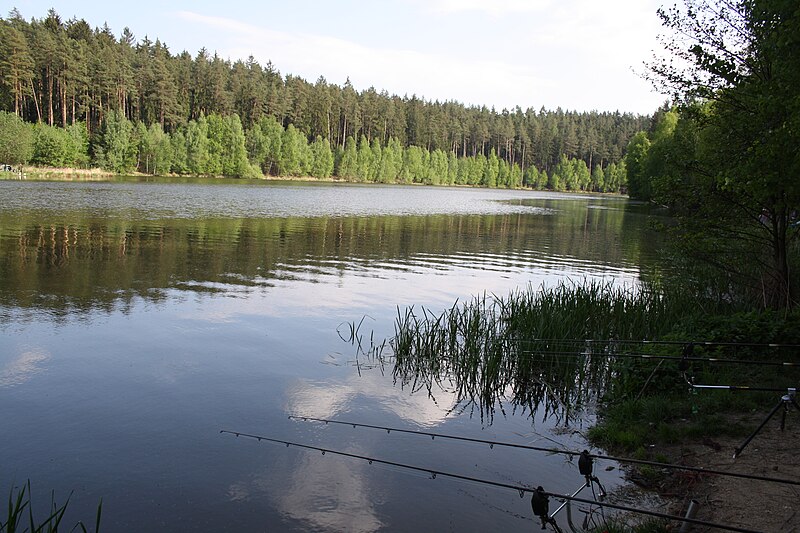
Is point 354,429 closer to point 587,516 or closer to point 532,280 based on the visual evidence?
point 587,516

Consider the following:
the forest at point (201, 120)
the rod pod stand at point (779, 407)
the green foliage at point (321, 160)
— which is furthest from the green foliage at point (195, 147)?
the rod pod stand at point (779, 407)

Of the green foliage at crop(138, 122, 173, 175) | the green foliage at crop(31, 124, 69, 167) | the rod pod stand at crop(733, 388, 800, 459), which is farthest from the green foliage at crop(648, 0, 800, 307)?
the green foliage at crop(138, 122, 173, 175)

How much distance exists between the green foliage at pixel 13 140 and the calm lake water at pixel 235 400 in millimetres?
62224

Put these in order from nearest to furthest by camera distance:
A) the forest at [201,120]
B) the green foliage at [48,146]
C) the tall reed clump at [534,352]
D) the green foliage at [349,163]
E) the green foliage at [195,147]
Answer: the tall reed clump at [534,352] < the green foliage at [48,146] < the forest at [201,120] < the green foliage at [195,147] < the green foliage at [349,163]

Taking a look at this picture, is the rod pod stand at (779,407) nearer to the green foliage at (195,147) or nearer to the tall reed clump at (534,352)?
the tall reed clump at (534,352)

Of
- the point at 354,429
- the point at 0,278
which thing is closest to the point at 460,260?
the point at 0,278

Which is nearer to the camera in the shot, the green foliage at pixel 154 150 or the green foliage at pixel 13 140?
the green foliage at pixel 13 140

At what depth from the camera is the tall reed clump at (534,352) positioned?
1129 cm

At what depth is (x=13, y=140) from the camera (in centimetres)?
7869

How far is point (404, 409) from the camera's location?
10.5 m

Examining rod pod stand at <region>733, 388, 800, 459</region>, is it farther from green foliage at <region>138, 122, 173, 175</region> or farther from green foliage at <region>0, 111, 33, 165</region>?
green foliage at <region>138, 122, 173, 175</region>

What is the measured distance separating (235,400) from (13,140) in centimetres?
8420

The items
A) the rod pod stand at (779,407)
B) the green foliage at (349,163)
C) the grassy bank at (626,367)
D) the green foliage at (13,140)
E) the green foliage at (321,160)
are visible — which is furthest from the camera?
the green foliage at (349,163)

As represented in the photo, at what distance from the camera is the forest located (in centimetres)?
9644
